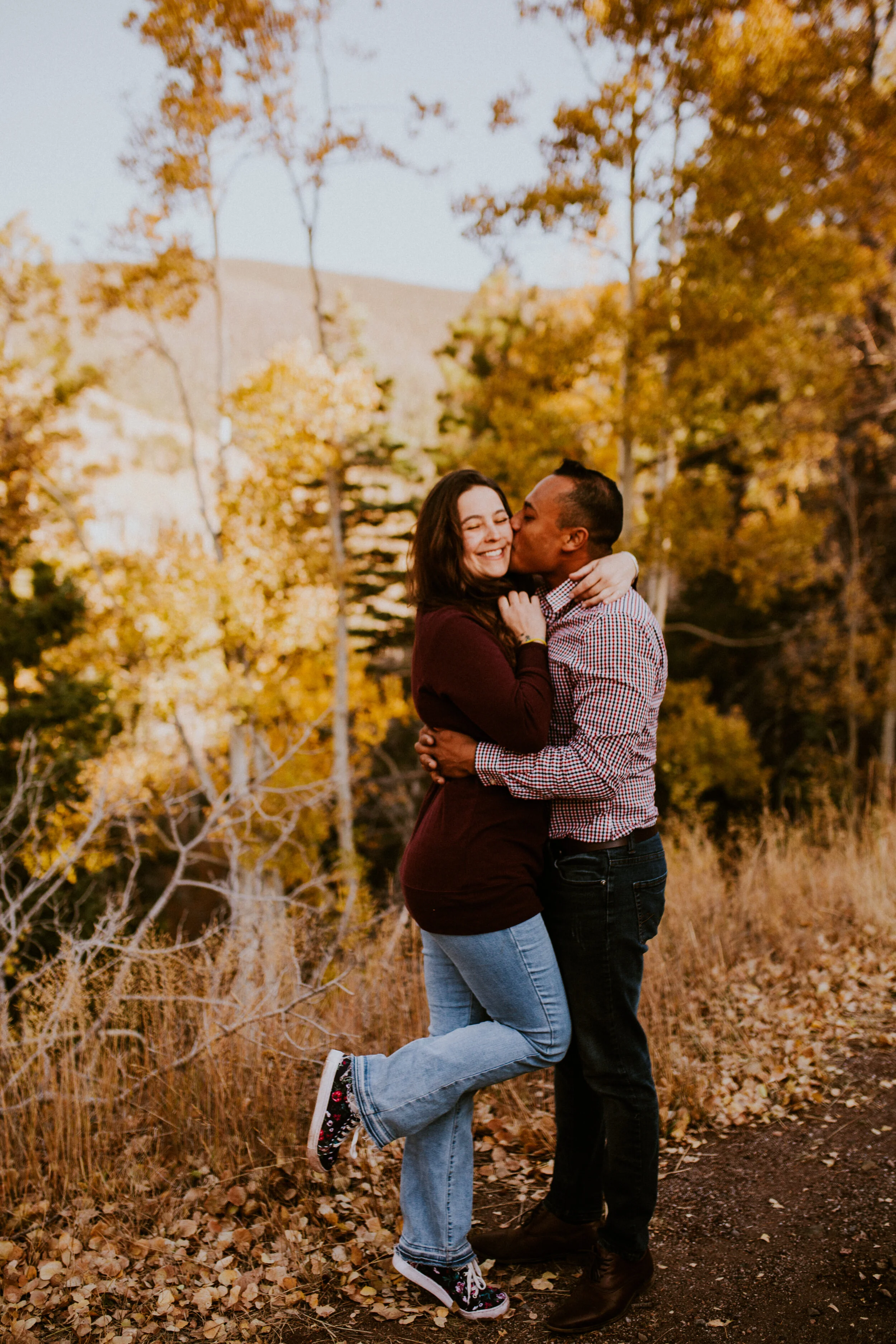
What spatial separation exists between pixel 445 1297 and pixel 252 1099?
1083 millimetres

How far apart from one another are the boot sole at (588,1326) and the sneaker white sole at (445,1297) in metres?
0.14

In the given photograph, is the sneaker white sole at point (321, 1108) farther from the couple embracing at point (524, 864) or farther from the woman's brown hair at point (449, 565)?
the woman's brown hair at point (449, 565)

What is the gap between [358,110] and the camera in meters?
18.1

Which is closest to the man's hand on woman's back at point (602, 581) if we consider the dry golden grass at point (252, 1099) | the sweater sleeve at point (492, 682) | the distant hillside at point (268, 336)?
the sweater sleeve at point (492, 682)

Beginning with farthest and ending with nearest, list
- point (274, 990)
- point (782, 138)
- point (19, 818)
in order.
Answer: point (19, 818) < point (782, 138) < point (274, 990)

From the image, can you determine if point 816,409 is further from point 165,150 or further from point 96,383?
point 96,383

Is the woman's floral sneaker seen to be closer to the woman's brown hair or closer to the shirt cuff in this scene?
the shirt cuff

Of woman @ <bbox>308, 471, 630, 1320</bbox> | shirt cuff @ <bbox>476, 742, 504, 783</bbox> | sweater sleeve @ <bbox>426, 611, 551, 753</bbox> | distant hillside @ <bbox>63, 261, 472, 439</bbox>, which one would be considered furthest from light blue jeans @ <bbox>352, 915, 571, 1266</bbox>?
distant hillside @ <bbox>63, 261, 472, 439</bbox>

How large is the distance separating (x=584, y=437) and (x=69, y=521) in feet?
47.0

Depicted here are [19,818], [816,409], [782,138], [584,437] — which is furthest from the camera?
[816,409]

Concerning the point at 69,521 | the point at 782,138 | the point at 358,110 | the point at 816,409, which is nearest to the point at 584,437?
the point at 782,138

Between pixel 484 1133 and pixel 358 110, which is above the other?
pixel 358 110

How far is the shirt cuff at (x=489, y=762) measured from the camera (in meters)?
2.12

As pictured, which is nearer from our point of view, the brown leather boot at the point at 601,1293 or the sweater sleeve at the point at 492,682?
the sweater sleeve at the point at 492,682
